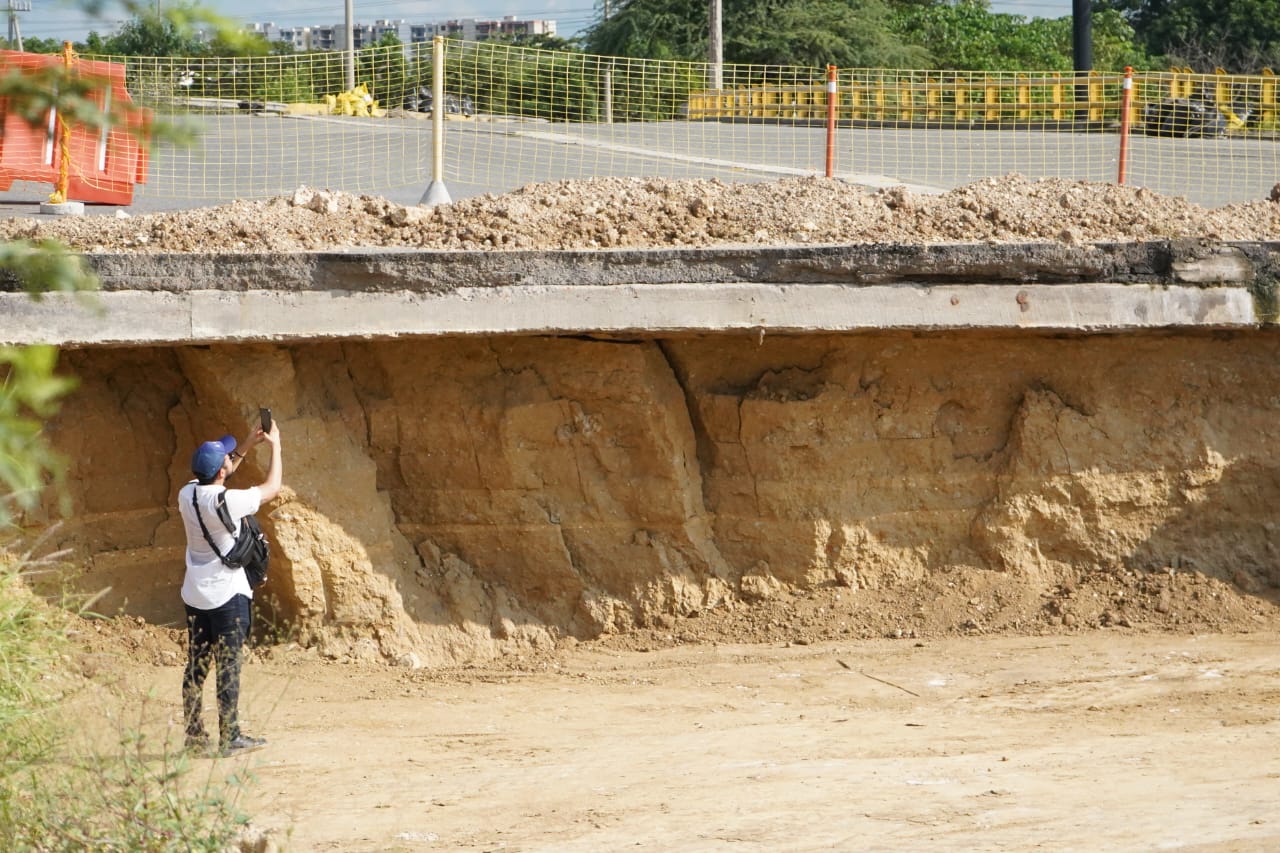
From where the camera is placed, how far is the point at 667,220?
29.1 feet

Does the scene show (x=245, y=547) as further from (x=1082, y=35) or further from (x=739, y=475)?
(x=1082, y=35)

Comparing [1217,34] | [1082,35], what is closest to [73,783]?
[1082,35]

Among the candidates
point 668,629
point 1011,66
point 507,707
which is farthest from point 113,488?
point 1011,66

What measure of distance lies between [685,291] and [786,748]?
102 inches

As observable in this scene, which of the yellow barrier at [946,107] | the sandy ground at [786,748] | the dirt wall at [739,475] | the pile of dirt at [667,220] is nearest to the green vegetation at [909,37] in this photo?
the yellow barrier at [946,107]

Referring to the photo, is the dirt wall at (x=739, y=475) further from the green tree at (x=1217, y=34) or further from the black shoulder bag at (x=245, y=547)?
the green tree at (x=1217, y=34)

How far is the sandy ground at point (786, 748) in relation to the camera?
18.8ft

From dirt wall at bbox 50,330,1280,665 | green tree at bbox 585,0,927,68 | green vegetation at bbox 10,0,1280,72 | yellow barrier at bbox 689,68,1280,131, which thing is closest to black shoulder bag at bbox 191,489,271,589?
dirt wall at bbox 50,330,1280,665

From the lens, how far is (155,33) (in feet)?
8.86

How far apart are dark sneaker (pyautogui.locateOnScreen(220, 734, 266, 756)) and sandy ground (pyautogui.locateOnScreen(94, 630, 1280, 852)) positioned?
0.04m

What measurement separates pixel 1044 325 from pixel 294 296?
13.6 feet

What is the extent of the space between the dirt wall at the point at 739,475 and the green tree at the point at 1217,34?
32.6m

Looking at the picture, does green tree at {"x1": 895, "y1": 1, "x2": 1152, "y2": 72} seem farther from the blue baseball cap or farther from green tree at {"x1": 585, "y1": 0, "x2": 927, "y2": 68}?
the blue baseball cap

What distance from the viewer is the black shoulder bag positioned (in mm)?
6723
